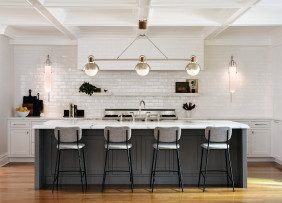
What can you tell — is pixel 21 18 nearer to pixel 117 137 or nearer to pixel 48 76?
pixel 48 76

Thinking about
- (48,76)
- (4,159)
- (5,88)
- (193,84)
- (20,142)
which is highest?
(48,76)

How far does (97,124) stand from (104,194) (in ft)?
3.56

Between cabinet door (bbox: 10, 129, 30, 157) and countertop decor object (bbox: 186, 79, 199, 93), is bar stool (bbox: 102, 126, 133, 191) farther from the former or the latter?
countertop decor object (bbox: 186, 79, 199, 93)

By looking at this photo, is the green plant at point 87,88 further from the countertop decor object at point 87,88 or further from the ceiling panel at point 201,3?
the ceiling panel at point 201,3

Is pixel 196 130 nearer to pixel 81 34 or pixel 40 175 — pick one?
pixel 40 175

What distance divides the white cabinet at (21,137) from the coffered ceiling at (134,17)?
6.13 feet

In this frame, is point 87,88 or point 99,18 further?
point 87,88

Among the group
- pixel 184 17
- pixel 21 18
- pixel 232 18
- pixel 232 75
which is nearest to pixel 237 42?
pixel 232 75

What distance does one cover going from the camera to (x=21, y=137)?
9.41 m

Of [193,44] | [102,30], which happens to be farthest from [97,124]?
[193,44]

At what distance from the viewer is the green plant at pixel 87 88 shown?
9703mm

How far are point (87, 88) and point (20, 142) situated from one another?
1.87 m

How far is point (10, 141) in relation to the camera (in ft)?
30.8

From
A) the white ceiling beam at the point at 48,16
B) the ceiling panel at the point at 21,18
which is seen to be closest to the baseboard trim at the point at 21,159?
the white ceiling beam at the point at 48,16
